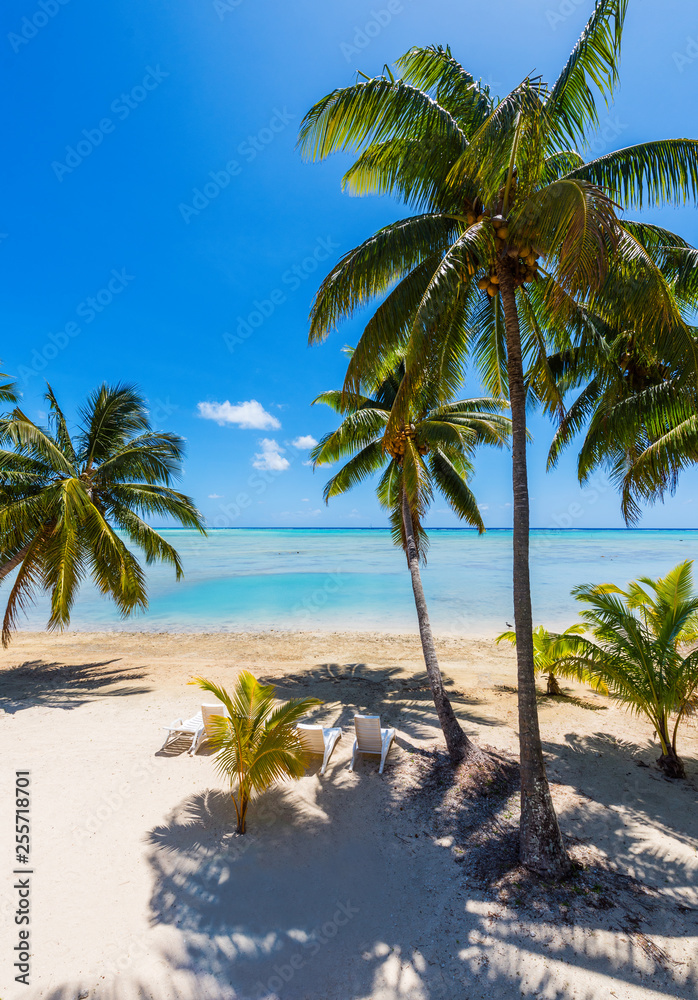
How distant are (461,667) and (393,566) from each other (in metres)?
29.0

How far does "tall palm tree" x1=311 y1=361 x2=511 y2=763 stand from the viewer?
26.2 feet

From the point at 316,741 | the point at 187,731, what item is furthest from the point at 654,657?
the point at 187,731

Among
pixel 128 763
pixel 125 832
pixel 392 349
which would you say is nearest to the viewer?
pixel 125 832

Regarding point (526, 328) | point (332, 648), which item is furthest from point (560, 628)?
point (526, 328)

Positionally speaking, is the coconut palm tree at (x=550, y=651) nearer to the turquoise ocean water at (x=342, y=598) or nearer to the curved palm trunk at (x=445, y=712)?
the curved palm trunk at (x=445, y=712)

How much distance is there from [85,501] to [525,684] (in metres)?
9.07

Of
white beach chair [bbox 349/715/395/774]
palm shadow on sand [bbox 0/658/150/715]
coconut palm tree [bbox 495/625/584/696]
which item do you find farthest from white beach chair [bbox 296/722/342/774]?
palm shadow on sand [bbox 0/658/150/715]

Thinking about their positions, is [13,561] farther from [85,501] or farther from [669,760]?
[669,760]

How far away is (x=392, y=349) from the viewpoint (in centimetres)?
596

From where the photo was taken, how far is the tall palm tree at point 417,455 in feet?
26.2

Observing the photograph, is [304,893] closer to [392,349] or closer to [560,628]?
[392,349]

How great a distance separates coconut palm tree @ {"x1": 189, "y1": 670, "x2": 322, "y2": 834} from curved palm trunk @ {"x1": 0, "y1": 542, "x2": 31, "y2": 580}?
296 inches

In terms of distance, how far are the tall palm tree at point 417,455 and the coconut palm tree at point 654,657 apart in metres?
2.34

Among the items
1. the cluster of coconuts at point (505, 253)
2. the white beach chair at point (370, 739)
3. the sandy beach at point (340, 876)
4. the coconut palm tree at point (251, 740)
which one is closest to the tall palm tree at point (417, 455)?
the white beach chair at point (370, 739)
